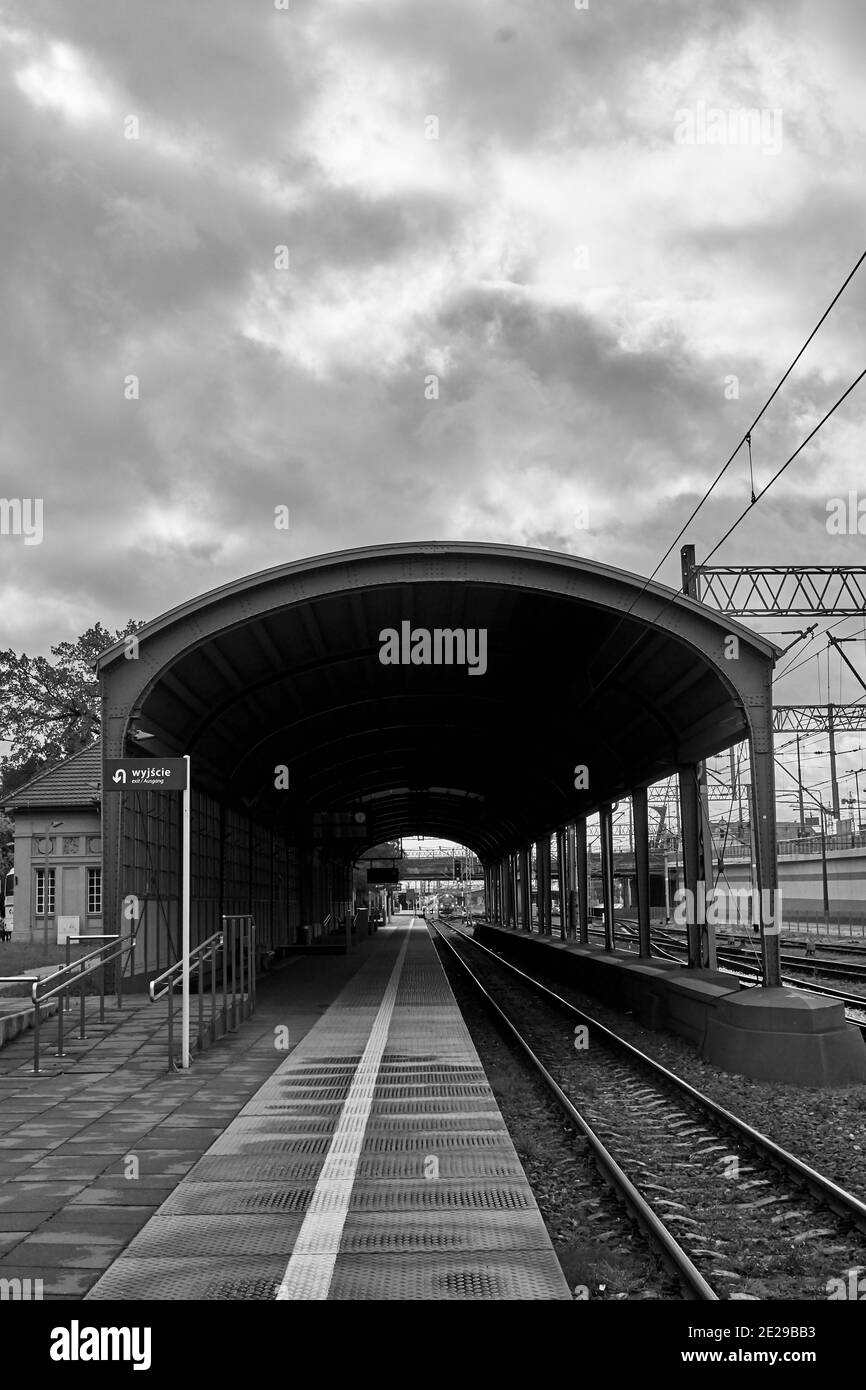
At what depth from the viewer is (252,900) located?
30531 mm

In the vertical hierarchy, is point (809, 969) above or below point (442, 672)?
below

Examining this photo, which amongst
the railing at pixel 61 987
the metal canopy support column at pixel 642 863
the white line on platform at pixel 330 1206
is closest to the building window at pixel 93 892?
the railing at pixel 61 987

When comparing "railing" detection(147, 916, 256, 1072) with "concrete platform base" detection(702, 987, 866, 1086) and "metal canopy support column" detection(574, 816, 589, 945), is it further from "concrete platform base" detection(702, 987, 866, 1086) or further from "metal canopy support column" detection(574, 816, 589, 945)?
"metal canopy support column" detection(574, 816, 589, 945)

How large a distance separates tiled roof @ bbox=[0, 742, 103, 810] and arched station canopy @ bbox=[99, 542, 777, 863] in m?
4.60

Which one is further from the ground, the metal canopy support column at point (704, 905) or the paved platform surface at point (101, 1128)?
the metal canopy support column at point (704, 905)

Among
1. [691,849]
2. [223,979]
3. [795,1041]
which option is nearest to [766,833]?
[795,1041]

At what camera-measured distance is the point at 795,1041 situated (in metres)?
13.0

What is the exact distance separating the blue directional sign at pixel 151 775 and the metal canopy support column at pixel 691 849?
9.43 metres

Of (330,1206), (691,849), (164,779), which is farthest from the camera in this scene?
(691,849)

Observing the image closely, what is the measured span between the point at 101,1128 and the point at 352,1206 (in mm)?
3041

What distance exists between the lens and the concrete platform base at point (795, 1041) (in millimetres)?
12875

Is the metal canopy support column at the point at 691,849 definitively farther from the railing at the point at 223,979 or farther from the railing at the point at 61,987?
the railing at the point at 61,987

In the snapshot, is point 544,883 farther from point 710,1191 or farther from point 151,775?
point 710,1191

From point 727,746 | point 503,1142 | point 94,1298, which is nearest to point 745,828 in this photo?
point 727,746
